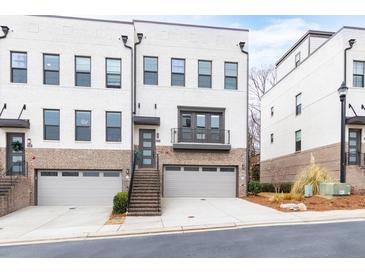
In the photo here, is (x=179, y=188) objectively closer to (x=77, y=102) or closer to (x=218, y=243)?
(x=77, y=102)

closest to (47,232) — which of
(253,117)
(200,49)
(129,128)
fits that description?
(129,128)

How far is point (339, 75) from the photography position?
1634 centimetres

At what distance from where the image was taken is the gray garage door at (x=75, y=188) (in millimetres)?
15188

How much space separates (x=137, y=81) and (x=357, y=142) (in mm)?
13614

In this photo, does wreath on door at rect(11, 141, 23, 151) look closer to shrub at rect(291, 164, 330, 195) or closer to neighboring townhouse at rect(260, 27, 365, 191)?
shrub at rect(291, 164, 330, 195)

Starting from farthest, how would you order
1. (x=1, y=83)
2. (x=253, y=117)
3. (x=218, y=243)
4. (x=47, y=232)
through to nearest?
(x=253, y=117)
(x=1, y=83)
(x=47, y=232)
(x=218, y=243)

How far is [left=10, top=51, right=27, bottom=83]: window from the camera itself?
A: 49.5 ft

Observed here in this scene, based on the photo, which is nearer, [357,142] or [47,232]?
[47,232]

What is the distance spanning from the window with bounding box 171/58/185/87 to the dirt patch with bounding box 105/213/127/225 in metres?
8.56

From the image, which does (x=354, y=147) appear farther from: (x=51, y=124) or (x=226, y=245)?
(x=51, y=124)

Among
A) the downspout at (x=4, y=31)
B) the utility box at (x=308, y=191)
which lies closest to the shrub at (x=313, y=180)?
the utility box at (x=308, y=191)

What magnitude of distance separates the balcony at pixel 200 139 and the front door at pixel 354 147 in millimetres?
7155

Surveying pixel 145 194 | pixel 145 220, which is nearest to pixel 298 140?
pixel 145 194

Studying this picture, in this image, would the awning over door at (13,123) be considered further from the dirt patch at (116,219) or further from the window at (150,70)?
the dirt patch at (116,219)
